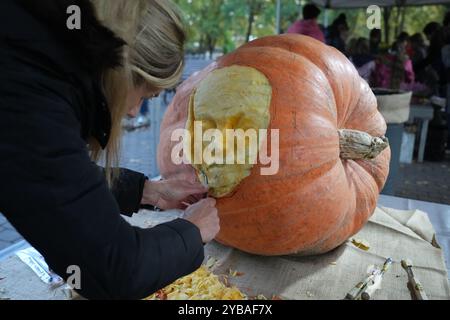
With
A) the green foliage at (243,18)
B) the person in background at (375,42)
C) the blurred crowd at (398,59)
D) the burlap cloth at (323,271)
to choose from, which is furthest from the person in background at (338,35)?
the burlap cloth at (323,271)

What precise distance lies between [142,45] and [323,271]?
3.36ft

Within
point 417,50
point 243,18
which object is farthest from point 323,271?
point 243,18

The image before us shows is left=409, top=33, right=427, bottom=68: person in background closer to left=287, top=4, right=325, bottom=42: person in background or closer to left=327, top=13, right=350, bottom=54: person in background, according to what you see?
left=327, top=13, right=350, bottom=54: person in background

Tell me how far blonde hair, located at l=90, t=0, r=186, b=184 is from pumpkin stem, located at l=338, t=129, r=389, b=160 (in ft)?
2.22

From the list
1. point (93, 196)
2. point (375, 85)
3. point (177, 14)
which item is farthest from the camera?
point (375, 85)

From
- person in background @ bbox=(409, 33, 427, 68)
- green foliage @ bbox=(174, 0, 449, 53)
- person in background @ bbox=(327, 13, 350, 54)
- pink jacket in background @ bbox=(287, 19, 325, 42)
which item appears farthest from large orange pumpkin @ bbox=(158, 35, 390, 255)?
green foliage @ bbox=(174, 0, 449, 53)

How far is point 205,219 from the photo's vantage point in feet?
3.57

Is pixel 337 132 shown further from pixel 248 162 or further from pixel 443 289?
pixel 443 289

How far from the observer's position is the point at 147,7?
0.81 meters

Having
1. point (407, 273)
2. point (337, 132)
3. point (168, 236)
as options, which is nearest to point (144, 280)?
point (168, 236)

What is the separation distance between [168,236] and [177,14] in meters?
0.47

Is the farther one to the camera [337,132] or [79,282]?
[337,132]

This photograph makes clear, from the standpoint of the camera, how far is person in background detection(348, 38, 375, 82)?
472cm

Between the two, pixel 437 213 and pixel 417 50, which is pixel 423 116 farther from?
pixel 437 213
